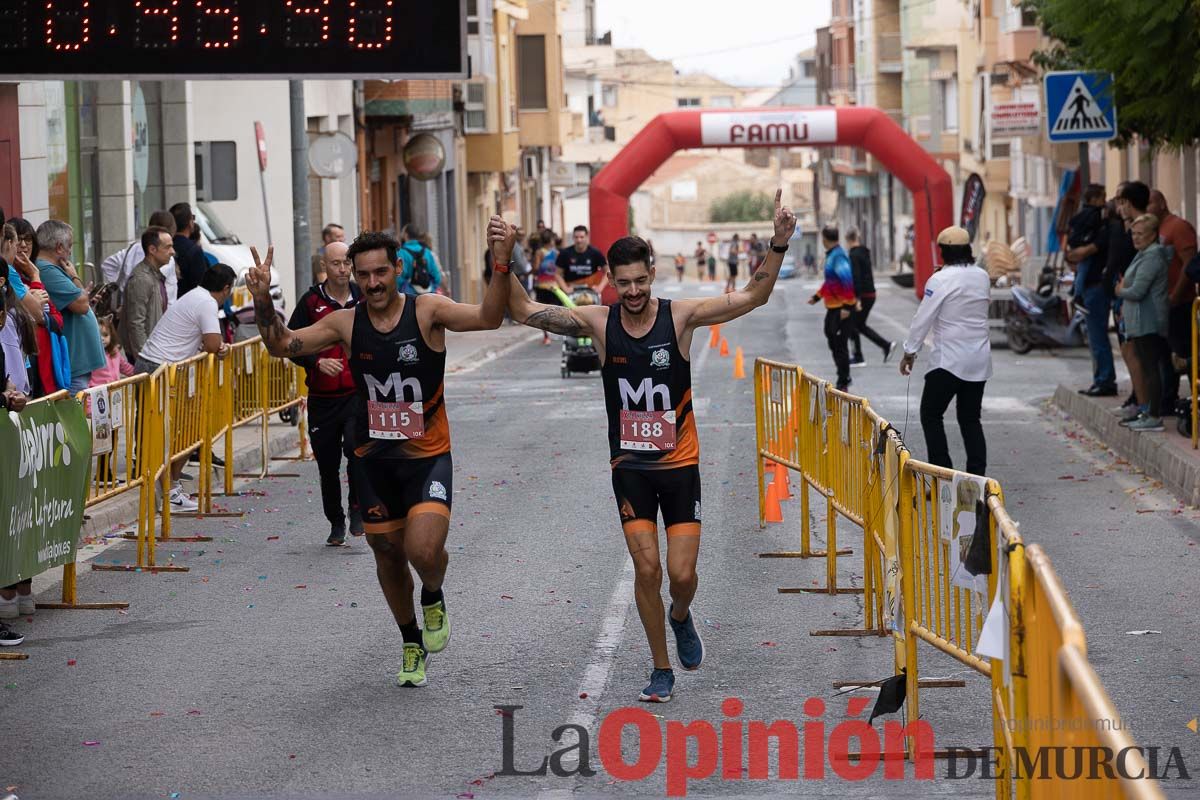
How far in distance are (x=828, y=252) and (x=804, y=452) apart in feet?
38.3

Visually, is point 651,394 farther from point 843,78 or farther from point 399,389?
point 843,78

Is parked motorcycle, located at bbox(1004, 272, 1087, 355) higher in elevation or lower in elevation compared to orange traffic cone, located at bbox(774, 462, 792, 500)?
higher

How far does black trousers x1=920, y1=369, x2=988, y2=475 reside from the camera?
12.9 metres

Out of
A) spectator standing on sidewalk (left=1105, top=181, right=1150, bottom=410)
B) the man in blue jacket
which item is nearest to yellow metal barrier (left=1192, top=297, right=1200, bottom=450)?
spectator standing on sidewalk (left=1105, top=181, right=1150, bottom=410)

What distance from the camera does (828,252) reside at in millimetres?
22344

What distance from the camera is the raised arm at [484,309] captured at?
7754mm

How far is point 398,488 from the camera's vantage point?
8.27 meters

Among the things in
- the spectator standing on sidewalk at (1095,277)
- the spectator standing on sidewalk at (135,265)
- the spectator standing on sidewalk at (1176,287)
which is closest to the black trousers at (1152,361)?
the spectator standing on sidewalk at (1176,287)

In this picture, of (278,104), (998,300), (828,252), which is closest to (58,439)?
(828,252)

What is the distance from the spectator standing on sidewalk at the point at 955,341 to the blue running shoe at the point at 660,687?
17.2ft

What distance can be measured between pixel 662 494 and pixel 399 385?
118 cm

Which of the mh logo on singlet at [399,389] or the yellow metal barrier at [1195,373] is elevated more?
the mh logo on singlet at [399,389]

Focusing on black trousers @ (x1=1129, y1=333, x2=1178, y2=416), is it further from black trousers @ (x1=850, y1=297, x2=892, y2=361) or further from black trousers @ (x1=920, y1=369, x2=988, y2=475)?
black trousers @ (x1=850, y1=297, x2=892, y2=361)

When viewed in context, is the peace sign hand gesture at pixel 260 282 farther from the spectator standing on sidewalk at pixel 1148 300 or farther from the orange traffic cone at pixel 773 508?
the spectator standing on sidewalk at pixel 1148 300
